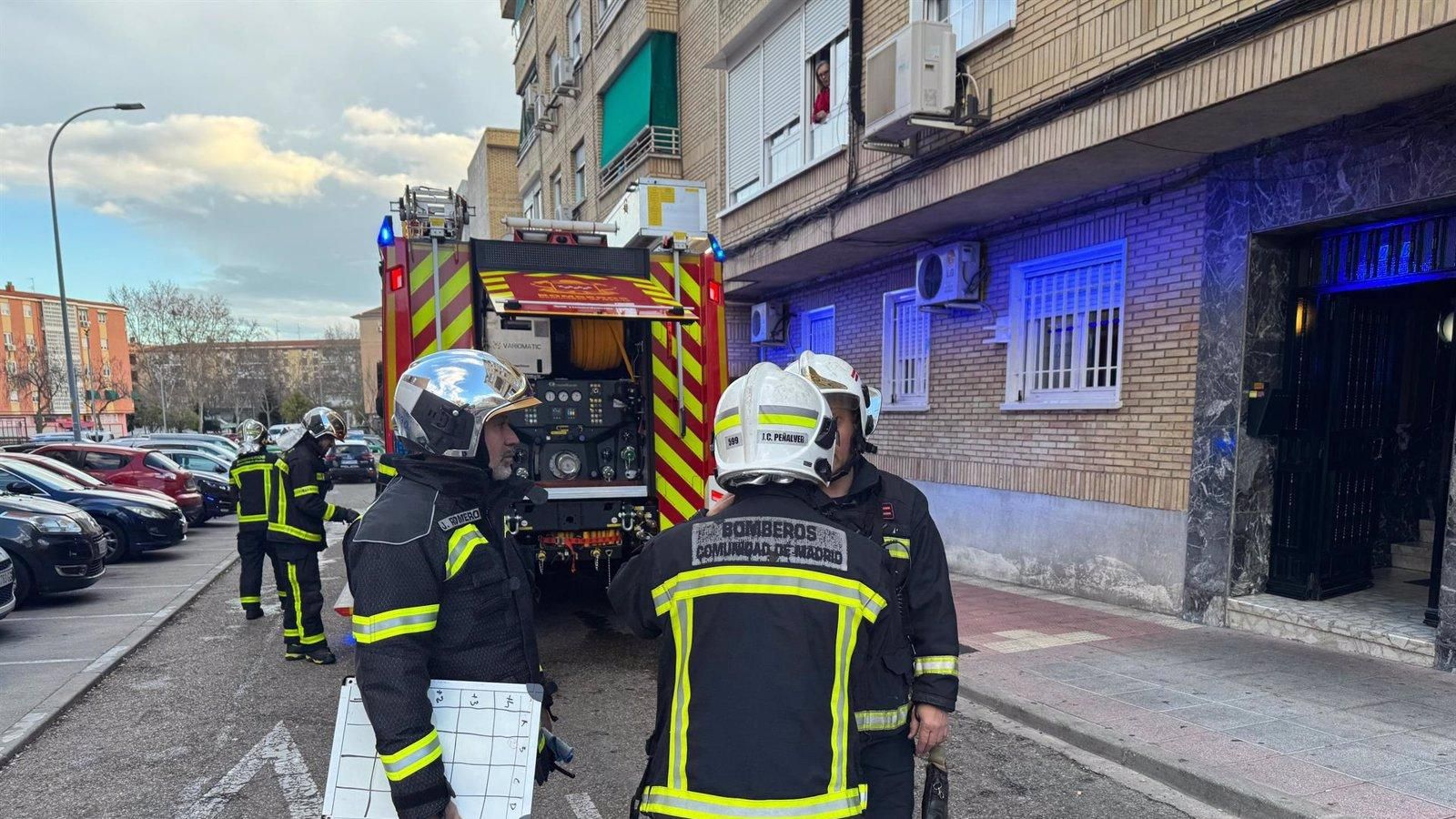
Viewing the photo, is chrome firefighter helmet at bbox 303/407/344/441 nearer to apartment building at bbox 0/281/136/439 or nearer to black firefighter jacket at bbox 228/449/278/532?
black firefighter jacket at bbox 228/449/278/532

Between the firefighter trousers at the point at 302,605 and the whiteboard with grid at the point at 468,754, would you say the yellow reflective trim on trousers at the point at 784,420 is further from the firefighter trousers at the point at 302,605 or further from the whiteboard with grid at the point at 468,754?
the firefighter trousers at the point at 302,605

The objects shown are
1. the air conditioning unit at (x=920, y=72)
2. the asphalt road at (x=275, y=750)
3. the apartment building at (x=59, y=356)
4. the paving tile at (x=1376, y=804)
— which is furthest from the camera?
the apartment building at (x=59, y=356)

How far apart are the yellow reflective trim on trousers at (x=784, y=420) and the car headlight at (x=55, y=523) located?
8757mm

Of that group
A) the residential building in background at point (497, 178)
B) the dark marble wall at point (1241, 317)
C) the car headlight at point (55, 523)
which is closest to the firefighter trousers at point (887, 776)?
the dark marble wall at point (1241, 317)

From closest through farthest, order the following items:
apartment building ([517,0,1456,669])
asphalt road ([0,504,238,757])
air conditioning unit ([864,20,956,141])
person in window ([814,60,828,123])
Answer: apartment building ([517,0,1456,669]) → asphalt road ([0,504,238,757]) → air conditioning unit ([864,20,956,141]) → person in window ([814,60,828,123])

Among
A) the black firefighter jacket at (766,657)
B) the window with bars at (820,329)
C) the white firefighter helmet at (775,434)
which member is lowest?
the black firefighter jacket at (766,657)

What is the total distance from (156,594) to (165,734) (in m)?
4.80

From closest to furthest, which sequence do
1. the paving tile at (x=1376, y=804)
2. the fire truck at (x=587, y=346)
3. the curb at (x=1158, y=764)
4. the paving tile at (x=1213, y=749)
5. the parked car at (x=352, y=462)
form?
the paving tile at (x=1376, y=804), the curb at (x=1158, y=764), the paving tile at (x=1213, y=749), the fire truck at (x=587, y=346), the parked car at (x=352, y=462)

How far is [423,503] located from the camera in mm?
2084

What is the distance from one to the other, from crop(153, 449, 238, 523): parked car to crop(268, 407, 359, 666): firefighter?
819 centimetres

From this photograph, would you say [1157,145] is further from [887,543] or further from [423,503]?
[423,503]

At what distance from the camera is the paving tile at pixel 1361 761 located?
3771 mm

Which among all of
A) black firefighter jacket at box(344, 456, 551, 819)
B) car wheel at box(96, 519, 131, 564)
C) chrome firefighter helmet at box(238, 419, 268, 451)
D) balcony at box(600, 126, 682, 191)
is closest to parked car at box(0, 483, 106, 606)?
car wheel at box(96, 519, 131, 564)

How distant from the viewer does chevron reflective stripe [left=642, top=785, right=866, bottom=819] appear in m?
1.73
